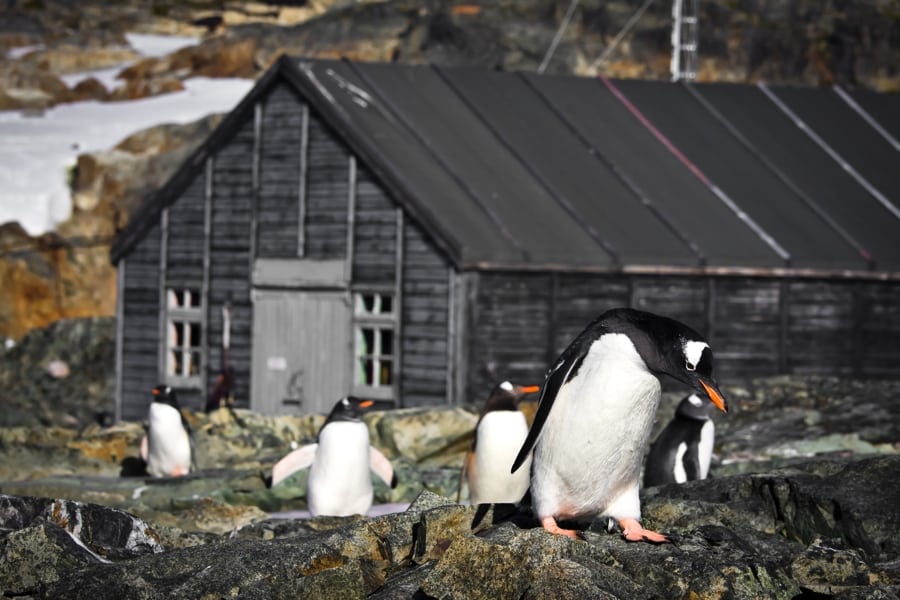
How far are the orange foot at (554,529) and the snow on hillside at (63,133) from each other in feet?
111

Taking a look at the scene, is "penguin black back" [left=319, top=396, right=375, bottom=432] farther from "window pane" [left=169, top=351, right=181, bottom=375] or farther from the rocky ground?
"window pane" [left=169, top=351, right=181, bottom=375]

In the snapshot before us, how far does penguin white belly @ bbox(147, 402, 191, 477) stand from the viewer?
746 inches

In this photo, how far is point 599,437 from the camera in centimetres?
949

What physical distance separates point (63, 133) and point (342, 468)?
37.5 metres

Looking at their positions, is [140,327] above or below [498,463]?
above

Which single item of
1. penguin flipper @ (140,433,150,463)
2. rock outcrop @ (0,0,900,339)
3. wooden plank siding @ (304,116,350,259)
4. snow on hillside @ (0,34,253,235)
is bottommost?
penguin flipper @ (140,433,150,463)

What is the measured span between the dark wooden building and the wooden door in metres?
0.03

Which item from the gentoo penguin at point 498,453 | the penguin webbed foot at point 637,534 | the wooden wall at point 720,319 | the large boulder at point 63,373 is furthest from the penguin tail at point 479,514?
the large boulder at point 63,373

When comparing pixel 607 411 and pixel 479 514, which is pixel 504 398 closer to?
pixel 479 514

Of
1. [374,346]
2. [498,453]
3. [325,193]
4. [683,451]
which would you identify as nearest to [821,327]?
[374,346]

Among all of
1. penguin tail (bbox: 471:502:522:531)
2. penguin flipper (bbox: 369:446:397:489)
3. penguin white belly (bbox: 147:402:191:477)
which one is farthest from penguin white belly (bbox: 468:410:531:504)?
penguin white belly (bbox: 147:402:191:477)

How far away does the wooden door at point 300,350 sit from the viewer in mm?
24953

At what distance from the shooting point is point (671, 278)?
82.1 feet

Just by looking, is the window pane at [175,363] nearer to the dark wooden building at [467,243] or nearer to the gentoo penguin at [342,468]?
the dark wooden building at [467,243]
